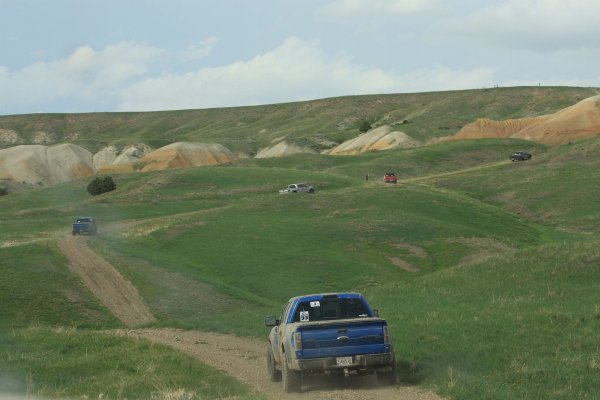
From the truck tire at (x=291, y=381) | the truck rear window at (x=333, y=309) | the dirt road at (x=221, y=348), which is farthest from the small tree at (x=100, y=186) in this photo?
the truck tire at (x=291, y=381)

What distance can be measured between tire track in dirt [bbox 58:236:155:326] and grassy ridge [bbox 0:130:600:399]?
754 mm

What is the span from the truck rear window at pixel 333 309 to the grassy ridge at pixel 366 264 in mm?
1798

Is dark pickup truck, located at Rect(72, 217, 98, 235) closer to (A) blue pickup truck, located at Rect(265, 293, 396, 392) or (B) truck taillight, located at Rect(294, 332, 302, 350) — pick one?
(A) blue pickup truck, located at Rect(265, 293, 396, 392)

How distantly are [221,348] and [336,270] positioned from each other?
1152 inches

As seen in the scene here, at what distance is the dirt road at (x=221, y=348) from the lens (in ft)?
57.5

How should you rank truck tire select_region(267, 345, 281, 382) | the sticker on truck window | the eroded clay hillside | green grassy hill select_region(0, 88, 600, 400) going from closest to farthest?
1. green grassy hill select_region(0, 88, 600, 400)
2. the sticker on truck window
3. truck tire select_region(267, 345, 281, 382)
4. the eroded clay hillside

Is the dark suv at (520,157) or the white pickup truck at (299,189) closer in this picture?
the white pickup truck at (299,189)

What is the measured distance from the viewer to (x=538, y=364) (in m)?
18.1

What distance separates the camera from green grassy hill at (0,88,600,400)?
63.5ft

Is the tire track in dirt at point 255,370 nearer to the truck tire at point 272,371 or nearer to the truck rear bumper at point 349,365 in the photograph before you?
the truck tire at point 272,371

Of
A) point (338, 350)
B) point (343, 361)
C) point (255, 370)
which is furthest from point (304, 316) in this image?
point (255, 370)

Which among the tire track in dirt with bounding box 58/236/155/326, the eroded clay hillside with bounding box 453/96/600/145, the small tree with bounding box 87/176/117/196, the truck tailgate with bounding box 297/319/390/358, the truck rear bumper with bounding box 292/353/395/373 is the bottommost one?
the tire track in dirt with bounding box 58/236/155/326

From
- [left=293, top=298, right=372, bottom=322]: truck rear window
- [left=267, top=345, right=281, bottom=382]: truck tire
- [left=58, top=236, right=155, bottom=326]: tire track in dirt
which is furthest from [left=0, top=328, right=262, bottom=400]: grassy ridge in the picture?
[left=58, top=236, right=155, bottom=326]: tire track in dirt

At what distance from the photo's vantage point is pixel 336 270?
182ft
